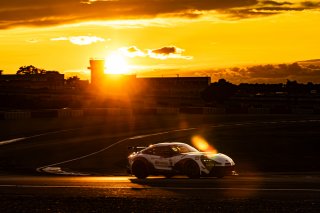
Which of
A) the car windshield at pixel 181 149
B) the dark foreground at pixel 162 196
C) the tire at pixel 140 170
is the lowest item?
the tire at pixel 140 170

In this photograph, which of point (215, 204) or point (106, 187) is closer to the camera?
point (215, 204)

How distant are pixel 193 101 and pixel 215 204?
146m

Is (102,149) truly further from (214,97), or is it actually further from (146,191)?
(214,97)

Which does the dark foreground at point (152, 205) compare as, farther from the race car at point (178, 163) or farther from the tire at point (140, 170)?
the tire at point (140, 170)

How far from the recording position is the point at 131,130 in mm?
61656

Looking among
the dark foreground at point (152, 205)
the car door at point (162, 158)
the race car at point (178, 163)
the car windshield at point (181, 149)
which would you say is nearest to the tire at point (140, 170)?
the race car at point (178, 163)

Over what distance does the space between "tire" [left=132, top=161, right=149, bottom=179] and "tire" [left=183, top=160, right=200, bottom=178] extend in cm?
191

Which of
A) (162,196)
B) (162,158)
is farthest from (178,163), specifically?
(162,196)

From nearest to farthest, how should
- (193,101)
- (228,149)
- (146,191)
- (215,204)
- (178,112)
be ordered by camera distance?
(215,204) → (146,191) → (228,149) → (178,112) → (193,101)

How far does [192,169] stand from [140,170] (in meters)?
2.49

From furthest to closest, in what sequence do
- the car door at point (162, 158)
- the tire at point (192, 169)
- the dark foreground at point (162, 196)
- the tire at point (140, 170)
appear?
the tire at point (140, 170) → the car door at point (162, 158) → the tire at point (192, 169) → the dark foreground at point (162, 196)

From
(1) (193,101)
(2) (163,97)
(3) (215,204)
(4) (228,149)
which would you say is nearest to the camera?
(3) (215,204)

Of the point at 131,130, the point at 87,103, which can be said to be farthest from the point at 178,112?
the point at 87,103

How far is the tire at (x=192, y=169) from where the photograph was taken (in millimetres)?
22469
